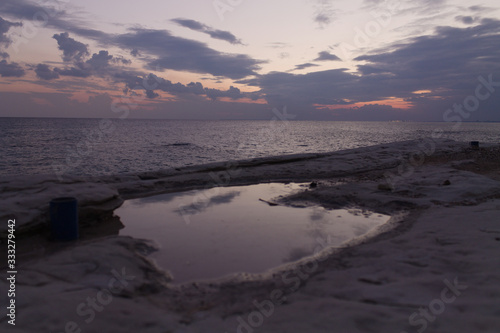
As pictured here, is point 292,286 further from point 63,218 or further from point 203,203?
point 203,203

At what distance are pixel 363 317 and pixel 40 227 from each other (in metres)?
6.17

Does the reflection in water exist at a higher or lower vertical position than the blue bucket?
lower

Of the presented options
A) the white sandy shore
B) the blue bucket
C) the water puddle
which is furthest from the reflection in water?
the blue bucket

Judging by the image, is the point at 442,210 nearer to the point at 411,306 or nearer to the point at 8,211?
the point at 411,306

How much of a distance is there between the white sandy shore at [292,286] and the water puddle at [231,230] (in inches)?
15.5

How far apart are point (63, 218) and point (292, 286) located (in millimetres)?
4578

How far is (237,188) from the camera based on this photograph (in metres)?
11.8

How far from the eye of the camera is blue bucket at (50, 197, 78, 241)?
234 inches

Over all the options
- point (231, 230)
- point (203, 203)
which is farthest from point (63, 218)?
point (203, 203)

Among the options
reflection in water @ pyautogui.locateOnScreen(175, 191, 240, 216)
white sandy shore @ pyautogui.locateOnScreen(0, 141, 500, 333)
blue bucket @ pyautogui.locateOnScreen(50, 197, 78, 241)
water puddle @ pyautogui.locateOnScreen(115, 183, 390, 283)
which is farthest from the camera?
reflection in water @ pyautogui.locateOnScreen(175, 191, 240, 216)

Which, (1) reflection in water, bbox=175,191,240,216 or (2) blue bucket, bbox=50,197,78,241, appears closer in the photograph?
(2) blue bucket, bbox=50,197,78,241

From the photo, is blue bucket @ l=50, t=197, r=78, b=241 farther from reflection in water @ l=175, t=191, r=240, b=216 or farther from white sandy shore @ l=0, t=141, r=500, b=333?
reflection in water @ l=175, t=191, r=240, b=216

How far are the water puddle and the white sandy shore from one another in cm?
39

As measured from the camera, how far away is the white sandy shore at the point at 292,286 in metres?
3.27
